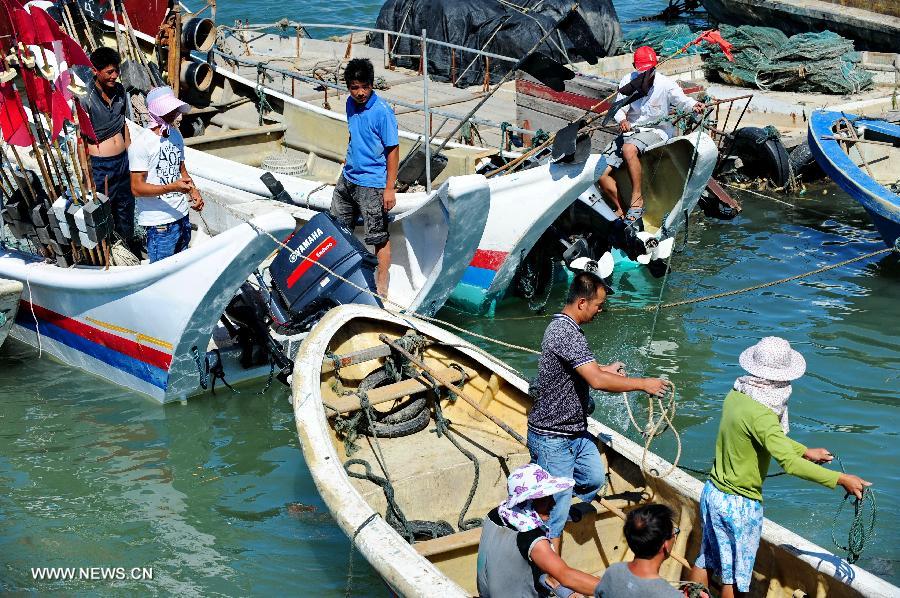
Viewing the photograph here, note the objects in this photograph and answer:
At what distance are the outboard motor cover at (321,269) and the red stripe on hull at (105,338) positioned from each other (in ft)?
3.39

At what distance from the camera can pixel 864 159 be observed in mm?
11891

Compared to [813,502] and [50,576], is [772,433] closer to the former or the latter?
[813,502]

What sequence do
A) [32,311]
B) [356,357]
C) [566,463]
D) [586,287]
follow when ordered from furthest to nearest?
[32,311] < [356,357] < [566,463] < [586,287]

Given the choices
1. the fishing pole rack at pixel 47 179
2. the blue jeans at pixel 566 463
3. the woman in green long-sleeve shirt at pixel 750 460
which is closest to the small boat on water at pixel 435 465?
the blue jeans at pixel 566 463

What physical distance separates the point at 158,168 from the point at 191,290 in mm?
967

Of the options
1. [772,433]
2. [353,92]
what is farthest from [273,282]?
[772,433]

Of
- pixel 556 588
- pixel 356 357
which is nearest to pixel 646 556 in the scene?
pixel 556 588

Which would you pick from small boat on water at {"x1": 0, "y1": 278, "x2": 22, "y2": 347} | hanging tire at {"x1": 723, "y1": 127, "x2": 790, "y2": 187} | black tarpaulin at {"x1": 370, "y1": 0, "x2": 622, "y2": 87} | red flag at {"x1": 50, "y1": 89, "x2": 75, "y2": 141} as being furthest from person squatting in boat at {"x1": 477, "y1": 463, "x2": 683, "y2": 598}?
black tarpaulin at {"x1": 370, "y1": 0, "x2": 622, "y2": 87}

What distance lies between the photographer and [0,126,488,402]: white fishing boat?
7.17 m

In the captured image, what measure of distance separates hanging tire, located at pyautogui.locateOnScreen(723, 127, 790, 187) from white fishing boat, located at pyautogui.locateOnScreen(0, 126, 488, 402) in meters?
6.21

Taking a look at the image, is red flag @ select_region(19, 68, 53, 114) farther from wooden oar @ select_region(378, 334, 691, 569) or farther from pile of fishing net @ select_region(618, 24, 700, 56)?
pile of fishing net @ select_region(618, 24, 700, 56)

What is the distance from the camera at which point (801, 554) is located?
15.5 feet

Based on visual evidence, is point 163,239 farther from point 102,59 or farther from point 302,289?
point 102,59

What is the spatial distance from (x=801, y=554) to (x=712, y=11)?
20.2 meters
